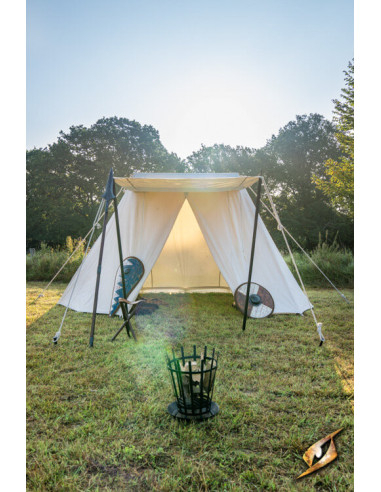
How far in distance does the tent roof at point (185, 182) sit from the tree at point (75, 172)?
14855mm

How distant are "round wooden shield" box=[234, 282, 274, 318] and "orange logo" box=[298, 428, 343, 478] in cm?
270

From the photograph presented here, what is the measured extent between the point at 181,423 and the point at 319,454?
77 centimetres

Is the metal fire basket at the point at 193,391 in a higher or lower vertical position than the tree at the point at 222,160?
lower

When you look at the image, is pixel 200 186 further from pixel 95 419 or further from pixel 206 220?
pixel 95 419

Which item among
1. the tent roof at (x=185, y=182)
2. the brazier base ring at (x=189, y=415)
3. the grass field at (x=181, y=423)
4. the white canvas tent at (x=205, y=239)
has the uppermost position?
the tent roof at (x=185, y=182)

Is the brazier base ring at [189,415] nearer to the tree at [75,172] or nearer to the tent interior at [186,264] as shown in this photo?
the tent interior at [186,264]

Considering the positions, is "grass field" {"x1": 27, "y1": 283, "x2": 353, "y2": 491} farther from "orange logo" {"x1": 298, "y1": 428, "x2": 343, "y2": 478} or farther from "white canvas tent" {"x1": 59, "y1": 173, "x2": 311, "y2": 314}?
"white canvas tent" {"x1": 59, "y1": 173, "x2": 311, "y2": 314}

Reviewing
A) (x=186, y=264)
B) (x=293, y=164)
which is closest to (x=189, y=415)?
(x=186, y=264)

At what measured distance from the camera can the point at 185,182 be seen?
428 centimetres

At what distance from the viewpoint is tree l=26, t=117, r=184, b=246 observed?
61.8ft

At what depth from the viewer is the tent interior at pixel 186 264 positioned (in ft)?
22.4

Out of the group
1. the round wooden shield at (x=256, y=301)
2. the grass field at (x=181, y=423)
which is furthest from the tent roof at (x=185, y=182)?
the grass field at (x=181, y=423)

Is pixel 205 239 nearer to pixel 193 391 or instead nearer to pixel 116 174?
pixel 193 391
